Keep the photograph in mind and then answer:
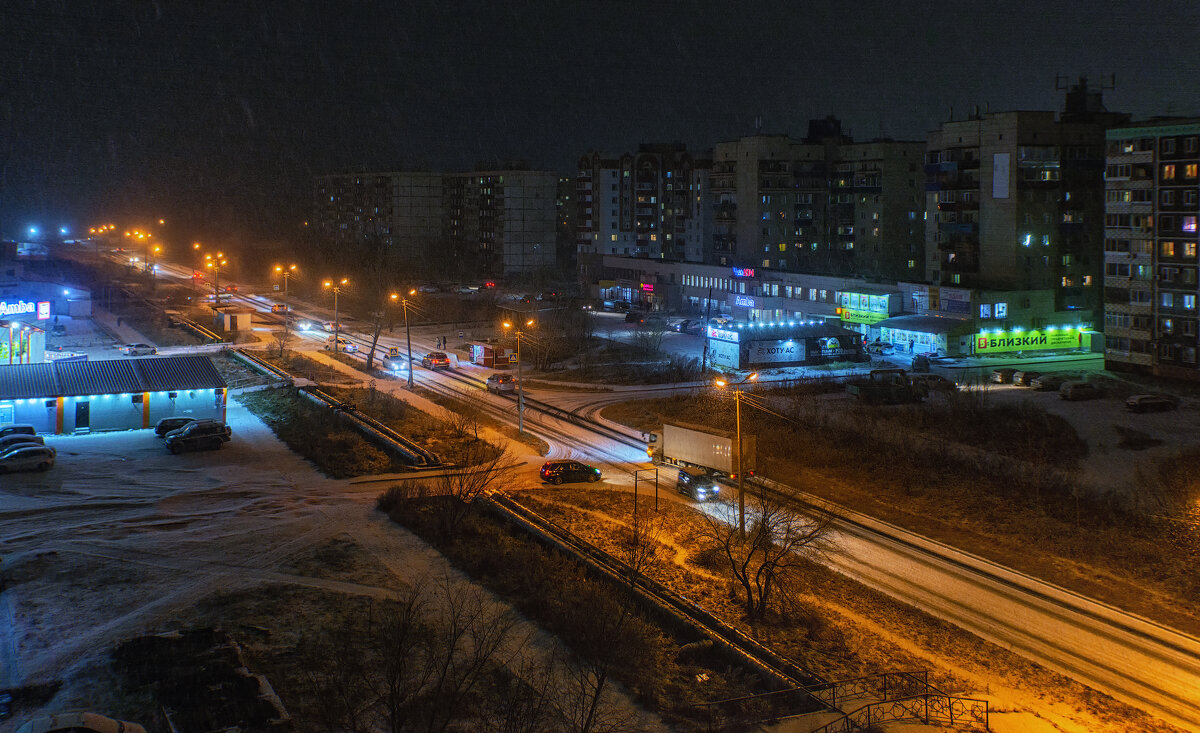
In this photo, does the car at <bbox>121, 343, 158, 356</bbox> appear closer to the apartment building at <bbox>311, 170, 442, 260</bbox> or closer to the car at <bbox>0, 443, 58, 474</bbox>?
the car at <bbox>0, 443, 58, 474</bbox>

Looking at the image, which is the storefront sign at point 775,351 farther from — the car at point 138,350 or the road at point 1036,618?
the car at point 138,350

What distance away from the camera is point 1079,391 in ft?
117

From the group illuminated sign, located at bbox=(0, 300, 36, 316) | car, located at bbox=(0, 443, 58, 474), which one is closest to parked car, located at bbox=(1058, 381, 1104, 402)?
car, located at bbox=(0, 443, 58, 474)

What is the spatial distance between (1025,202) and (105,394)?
40831 millimetres

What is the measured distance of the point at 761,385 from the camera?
38.4m

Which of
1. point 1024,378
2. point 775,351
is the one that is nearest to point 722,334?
point 775,351

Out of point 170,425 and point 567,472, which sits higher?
point 170,425

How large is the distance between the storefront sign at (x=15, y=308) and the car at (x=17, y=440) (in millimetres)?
21554

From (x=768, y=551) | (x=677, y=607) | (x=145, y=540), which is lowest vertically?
(x=677, y=607)

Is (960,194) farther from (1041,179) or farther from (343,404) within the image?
(343,404)

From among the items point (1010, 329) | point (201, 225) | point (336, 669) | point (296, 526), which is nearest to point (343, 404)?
point (296, 526)

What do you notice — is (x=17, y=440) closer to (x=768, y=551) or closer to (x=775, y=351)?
(x=768, y=551)

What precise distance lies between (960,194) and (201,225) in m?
118

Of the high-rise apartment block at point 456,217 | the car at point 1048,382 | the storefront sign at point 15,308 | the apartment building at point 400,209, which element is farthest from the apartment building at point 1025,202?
the apartment building at point 400,209
